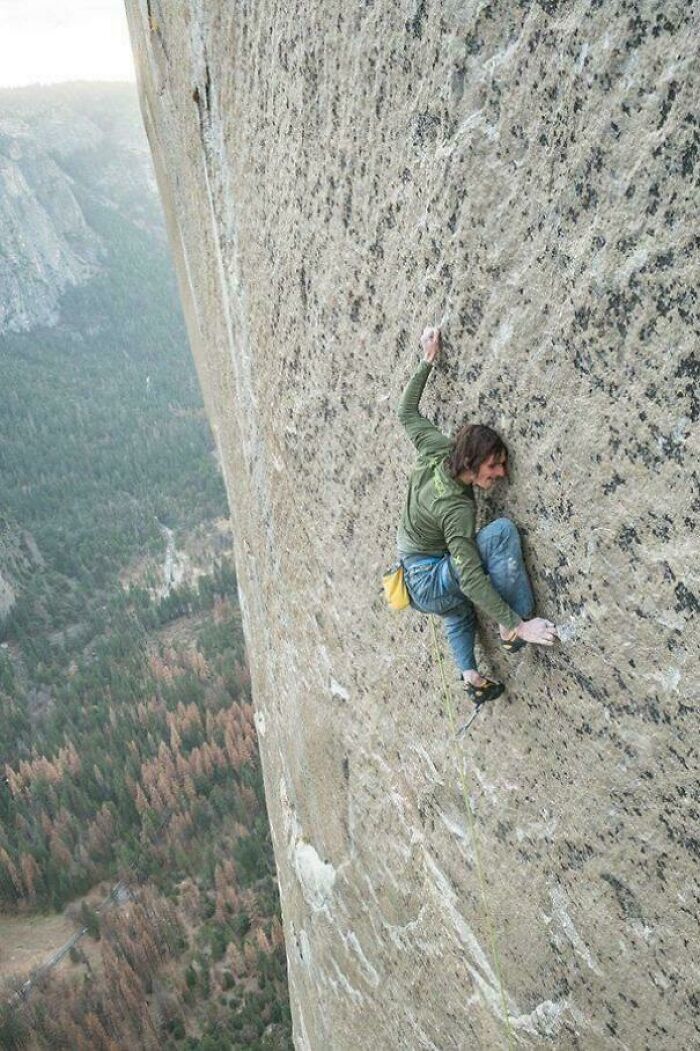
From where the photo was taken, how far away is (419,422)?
2928 millimetres

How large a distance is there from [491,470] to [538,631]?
1.74ft

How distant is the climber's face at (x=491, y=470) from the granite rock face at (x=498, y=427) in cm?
6

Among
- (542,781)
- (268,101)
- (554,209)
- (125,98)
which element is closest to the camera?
(554,209)

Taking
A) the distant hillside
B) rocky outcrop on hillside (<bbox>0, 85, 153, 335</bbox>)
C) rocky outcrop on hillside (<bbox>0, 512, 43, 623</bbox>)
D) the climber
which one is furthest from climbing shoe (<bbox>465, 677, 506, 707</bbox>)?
rocky outcrop on hillside (<bbox>0, 85, 153, 335</bbox>)

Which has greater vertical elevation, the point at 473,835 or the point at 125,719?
the point at 473,835

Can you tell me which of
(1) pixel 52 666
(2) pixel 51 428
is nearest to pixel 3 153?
(2) pixel 51 428

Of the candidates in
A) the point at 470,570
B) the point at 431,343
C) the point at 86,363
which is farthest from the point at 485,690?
the point at 86,363

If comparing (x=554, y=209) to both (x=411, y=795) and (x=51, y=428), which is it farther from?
(x=51, y=428)

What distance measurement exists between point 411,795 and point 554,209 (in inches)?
100

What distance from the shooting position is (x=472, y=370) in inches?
108

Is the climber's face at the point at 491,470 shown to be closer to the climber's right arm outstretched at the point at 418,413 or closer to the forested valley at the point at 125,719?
the climber's right arm outstretched at the point at 418,413

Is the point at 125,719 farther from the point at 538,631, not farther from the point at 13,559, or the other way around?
the point at 538,631

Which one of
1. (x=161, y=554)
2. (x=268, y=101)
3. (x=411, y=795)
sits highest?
(x=268, y=101)

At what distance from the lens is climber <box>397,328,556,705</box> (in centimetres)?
265
